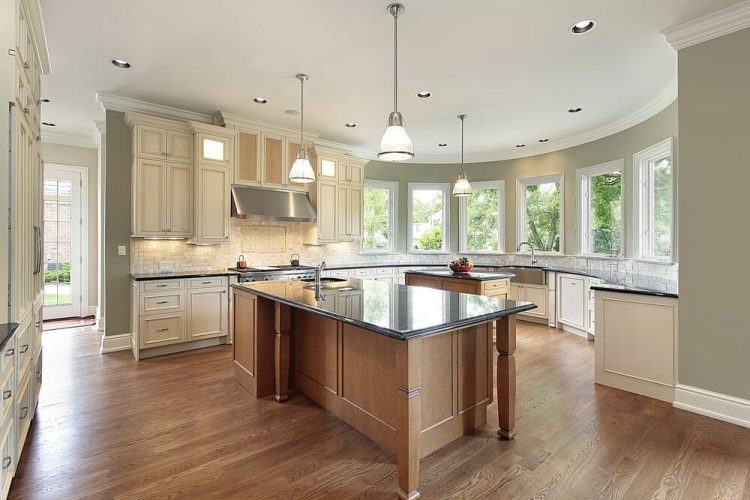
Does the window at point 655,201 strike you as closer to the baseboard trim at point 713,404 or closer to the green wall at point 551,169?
the green wall at point 551,169

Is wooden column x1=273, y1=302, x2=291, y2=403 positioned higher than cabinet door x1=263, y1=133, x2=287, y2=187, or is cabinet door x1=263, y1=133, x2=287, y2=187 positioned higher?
cabinet door x1=263, y1=133, x2=287, y2=187

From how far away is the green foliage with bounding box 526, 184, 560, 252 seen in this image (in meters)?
6.48

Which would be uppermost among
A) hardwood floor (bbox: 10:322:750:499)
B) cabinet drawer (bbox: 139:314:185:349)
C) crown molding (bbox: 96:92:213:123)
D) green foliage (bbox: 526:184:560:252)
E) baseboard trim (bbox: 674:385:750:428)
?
crown molding (bbox: 96:92:213:123)

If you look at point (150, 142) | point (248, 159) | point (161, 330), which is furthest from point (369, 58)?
point (161, 330)

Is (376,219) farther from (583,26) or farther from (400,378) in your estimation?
(400,378)

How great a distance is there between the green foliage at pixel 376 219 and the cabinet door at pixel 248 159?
96.5 inches

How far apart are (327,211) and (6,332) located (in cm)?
450

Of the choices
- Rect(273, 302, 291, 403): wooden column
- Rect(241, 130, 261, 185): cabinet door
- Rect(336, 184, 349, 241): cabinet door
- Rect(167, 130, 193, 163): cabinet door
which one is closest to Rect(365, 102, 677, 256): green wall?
Rect(336, 184, 349, 241): cabinet door

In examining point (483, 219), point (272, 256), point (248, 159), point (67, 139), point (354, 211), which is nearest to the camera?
point (248, 159)

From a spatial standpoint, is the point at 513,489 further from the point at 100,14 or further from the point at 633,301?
the point at 100,14

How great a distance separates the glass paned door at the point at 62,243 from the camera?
6.20m

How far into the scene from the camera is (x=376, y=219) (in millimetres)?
7418

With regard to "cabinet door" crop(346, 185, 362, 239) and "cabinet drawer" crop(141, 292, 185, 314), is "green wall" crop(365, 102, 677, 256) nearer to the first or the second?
"cabinet door" crop(346, 185, 362, 239)

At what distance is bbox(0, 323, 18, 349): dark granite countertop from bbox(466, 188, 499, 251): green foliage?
6645 millimetres
